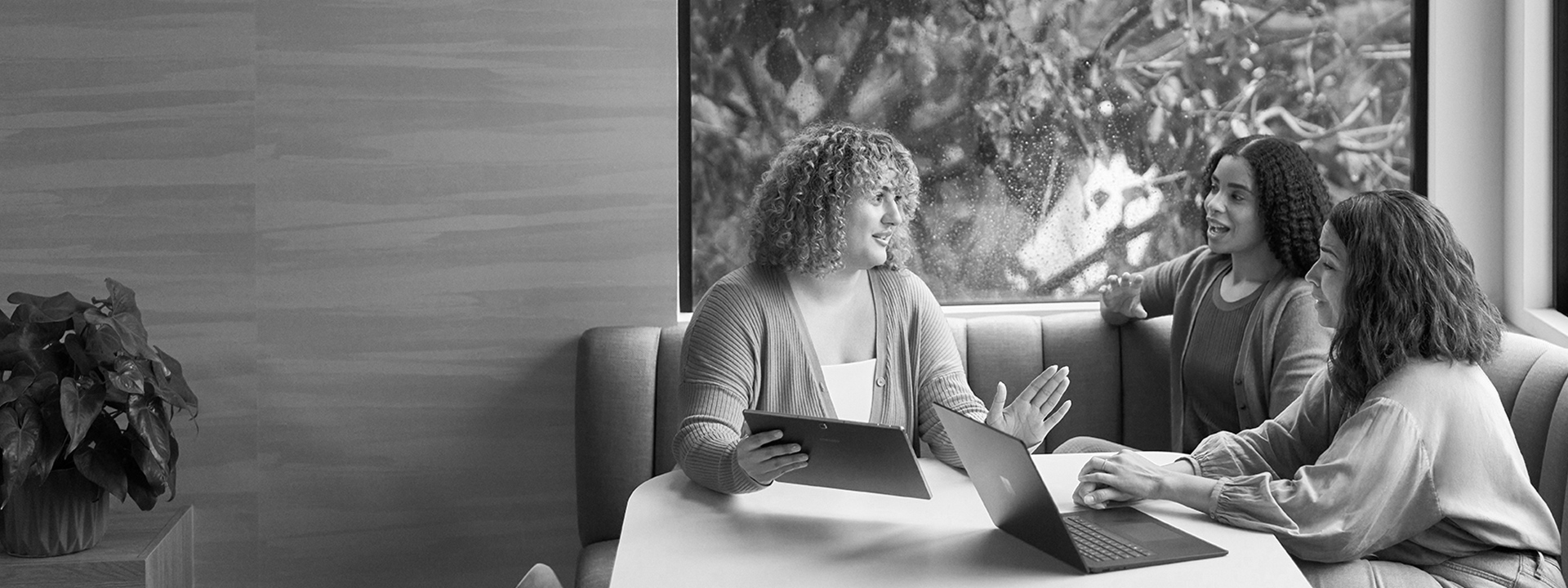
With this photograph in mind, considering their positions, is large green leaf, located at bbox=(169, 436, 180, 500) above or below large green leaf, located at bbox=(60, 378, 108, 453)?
below

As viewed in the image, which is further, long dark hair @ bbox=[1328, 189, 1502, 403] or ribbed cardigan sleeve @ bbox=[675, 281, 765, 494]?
ribbed cardigan sleeve @ bbox=[675, 281, 765, 494]

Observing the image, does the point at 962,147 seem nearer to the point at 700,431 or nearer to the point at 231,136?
the point at 700,431

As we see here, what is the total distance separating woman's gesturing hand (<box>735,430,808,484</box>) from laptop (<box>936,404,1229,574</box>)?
24 cm

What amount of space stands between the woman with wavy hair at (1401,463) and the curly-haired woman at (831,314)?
0.56m

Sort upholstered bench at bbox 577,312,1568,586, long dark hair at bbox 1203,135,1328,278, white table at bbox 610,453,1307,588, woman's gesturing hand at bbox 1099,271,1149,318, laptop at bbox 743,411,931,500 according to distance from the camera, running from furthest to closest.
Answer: woman's gesturing hand at bbox 1099,271,1149,318
upholstered bench at bbox 577,312,1568,586
long dark hair at bbox 1203,135,1328,278
laptop at bbox 743,411,931,500
white table at bbox 610,453,1307,588

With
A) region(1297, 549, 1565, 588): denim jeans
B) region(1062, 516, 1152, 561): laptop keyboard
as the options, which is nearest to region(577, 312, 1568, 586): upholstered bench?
region(1297, 549, 1565, 588): denim jeans

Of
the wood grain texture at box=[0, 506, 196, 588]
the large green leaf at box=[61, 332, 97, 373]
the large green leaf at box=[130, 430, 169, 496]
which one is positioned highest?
the large green leaf at box=[61, 332, 97, 373]

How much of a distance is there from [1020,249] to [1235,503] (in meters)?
1.67

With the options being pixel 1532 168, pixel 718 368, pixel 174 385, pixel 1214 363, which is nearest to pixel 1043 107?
pixel 1214 363

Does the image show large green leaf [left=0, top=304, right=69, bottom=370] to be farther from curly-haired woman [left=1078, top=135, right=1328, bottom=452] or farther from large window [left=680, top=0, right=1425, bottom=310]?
curly-haired woman [left=1078, top=135, right=1328, bottom=452]

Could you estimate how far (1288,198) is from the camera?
269cm

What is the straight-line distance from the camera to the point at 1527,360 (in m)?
2.53

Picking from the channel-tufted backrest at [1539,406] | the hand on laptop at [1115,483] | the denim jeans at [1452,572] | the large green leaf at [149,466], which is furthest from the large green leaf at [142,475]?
the channel-tufted backrest at [1539,406]

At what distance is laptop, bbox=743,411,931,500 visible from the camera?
1757 millimetres
